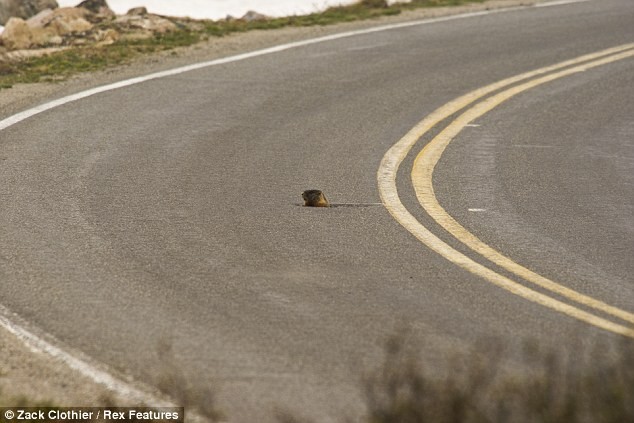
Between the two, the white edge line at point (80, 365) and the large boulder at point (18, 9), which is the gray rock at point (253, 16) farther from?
the white edge line at point (80, 365)

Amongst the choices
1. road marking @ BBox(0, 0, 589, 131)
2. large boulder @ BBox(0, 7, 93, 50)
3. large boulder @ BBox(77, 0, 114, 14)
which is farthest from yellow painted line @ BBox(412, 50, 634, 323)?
large boulder @ BBox(77, 0, 114, 14)

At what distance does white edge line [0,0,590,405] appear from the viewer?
5.47 metres

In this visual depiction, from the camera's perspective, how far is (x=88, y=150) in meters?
10.6

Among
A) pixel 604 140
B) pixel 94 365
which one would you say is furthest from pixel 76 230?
pixel 604 140

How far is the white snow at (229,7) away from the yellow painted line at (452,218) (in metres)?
6.62

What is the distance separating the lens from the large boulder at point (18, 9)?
1955cm

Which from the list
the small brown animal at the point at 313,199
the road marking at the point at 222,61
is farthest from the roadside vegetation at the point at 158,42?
the small brown animal at the point at 313,199

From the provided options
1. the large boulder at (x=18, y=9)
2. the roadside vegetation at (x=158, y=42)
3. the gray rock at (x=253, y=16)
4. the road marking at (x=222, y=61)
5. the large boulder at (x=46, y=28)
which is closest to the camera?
the road marking at (x=222, y=61)

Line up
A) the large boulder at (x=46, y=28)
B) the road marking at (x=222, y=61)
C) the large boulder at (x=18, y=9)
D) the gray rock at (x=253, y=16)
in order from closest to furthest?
the road marking at (x=222, y=61), the large boulder at (x=46, y=28), the gray rock at (x=253, y=16), the large boulder at (x=18, y=9)

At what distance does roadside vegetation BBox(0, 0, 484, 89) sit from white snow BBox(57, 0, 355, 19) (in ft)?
4.37

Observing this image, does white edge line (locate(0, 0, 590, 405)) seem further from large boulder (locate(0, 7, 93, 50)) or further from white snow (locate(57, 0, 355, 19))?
white snow (locate(57, 0, 355, 19))

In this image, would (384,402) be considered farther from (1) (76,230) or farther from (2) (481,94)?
(2) (481,94)

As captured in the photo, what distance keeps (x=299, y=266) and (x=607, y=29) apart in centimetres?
1233

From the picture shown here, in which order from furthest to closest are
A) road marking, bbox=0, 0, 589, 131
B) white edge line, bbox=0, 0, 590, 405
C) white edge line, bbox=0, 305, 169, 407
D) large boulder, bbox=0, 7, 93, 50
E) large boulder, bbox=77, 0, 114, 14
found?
large boulder, bbox=77, 0, 114, 14, large boulder, bbox=0, 7, 93, 50, road marking, bbox=0, 0, 589, 131, white edge line, bbox=0, 0, 590, 405, white edge line, bbox=0, 305, 169, 407
